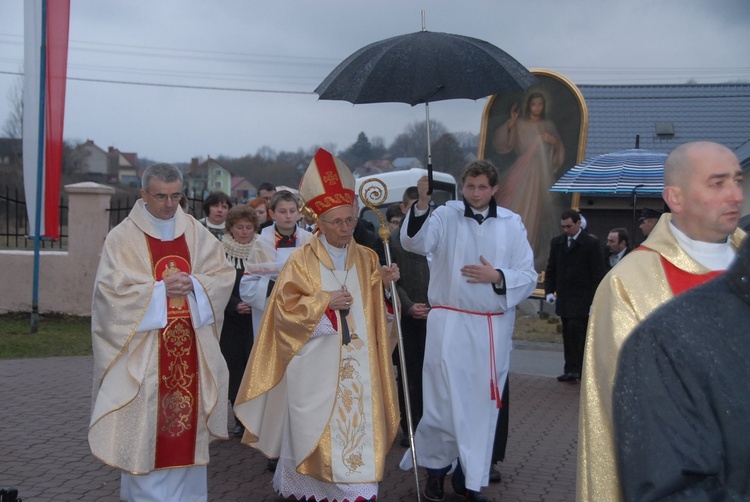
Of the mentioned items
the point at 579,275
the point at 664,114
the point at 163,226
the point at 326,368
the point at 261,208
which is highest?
the point at 664,114

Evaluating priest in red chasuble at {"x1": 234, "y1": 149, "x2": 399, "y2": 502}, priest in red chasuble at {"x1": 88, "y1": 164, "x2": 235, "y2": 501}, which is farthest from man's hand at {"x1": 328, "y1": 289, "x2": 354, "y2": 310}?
priest in red chasuble at {"x1": 88, "y1": 164, "x2": 235, "y2": 501}

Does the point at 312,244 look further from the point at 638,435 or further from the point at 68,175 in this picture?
the point at 68,175

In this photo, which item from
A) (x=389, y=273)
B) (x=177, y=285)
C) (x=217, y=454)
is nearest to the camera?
(x=177, y=285)

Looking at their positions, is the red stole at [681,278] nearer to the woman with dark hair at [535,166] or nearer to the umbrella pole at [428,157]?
the umbrella pole at [428,157]

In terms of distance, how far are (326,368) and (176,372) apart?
88 cm

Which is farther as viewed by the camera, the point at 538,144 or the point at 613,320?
the point at 538,144

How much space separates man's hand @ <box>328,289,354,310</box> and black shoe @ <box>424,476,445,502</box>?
1372mm

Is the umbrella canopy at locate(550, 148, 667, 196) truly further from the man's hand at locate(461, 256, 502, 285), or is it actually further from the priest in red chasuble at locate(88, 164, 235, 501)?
the priest in red chasuble at locate(88, 164, 235, 501)

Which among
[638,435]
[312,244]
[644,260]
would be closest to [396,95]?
[312,244]

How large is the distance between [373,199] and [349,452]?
153 centimetres

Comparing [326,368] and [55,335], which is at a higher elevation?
[326,368]

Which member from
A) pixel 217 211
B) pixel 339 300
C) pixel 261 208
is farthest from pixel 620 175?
pixel 339 300

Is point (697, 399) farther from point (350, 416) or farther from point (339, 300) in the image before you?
point (350, 416)

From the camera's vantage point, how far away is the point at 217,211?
7.69 m
